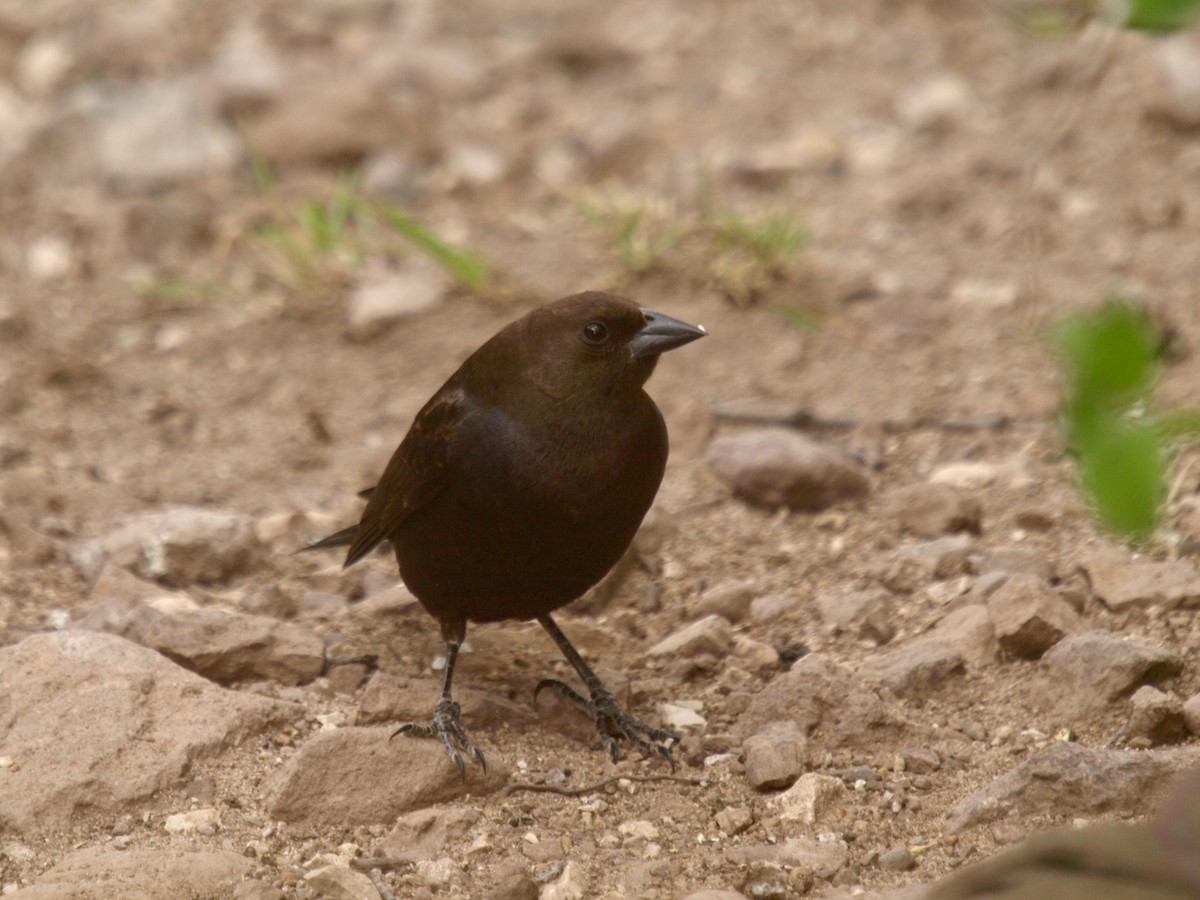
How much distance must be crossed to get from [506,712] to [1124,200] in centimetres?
369

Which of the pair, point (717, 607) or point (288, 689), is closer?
point (288, 689)

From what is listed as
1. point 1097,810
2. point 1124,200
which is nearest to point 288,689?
point 1097,810

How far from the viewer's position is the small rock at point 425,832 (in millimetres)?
3264

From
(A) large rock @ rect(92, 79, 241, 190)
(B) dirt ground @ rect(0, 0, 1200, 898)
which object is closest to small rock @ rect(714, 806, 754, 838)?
(B) dirt ground @ rect(0, 0, 1200, 898)

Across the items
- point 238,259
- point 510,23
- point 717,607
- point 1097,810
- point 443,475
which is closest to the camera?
point 1097,810

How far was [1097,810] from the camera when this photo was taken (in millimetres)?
3010

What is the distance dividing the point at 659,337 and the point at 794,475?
118cm

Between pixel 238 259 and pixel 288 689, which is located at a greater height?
pixel 288 689

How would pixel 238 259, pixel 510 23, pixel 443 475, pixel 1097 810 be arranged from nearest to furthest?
pixel 1097 810 < pixel 443 475 < pixel 238 259 < pixel 510 23

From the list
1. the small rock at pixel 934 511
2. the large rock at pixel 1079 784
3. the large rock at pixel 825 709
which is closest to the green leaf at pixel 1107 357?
the large rock at pixel 1079 784

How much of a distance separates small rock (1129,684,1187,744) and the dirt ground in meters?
0.12

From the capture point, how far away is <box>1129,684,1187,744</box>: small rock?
3334 millimetres


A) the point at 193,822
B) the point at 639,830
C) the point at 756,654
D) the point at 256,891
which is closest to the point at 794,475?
the point at 756,654

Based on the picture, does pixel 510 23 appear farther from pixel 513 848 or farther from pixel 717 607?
pixel 513 848
